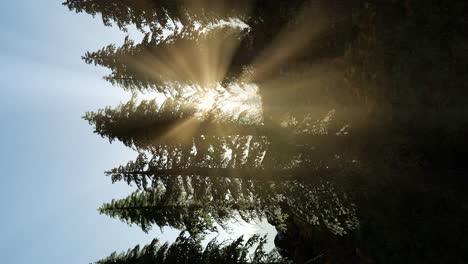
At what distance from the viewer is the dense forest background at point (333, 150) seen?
34.2 ft

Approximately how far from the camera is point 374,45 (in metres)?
11.4

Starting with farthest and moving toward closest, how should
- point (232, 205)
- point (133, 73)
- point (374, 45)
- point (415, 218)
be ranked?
point (133, 73) < point (232, 205) < point (374, 45) < point (415, 218)

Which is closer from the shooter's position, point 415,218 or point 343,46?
point 415,218

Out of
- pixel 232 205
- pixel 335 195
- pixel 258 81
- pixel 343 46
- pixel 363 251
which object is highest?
pixel 258 81

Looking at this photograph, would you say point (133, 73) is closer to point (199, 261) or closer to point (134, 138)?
point (134, 138)

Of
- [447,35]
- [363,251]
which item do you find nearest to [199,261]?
[363,251]

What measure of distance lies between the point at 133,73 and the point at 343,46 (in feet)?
26.1

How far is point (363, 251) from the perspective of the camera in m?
11.6

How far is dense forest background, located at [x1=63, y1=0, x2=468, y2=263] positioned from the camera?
10.4m

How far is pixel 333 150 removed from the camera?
1110 cm

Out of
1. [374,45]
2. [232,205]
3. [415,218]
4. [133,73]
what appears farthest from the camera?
[133,73]

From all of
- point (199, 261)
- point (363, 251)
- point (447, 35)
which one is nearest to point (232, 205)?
point (199, 261)

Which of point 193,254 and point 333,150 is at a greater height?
point 333,150

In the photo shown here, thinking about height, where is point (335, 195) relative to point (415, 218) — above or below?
above
